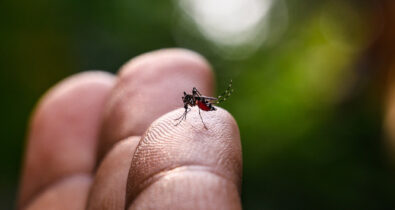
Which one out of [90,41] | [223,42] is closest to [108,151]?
[90,41]

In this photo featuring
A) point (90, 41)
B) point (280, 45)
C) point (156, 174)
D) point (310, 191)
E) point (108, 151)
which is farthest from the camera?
point (280, 45)

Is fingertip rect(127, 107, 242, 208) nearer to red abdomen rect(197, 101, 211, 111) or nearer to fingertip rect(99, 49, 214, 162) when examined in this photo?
red abdomen rect(197, 101, 211, 111)

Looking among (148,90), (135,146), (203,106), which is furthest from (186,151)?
(148,90)

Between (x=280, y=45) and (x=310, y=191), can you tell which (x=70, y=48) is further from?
(x=280, y=45)

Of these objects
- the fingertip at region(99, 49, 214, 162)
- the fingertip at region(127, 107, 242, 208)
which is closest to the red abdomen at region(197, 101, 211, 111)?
the fingertip at region(127, 107, 242, 208)

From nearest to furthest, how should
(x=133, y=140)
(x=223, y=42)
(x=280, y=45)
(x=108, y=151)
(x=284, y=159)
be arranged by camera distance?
(x=133, y=140)
(x=108, y=151)
(x=284, y=159)
(x=280, y=45)
(x=223, y=42)

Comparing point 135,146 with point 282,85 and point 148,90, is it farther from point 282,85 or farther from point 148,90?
point 282,85
